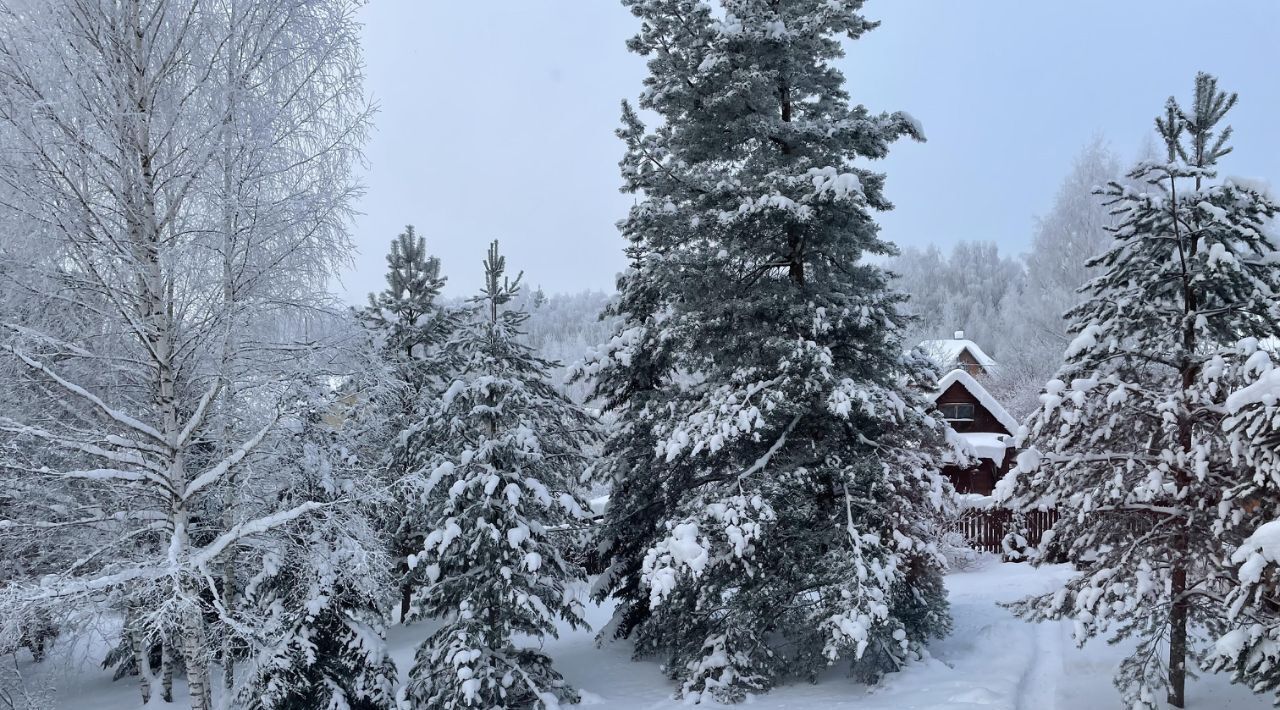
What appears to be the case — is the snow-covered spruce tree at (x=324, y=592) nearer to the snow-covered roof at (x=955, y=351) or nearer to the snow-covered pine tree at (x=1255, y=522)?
the snow-covered pine tree at (x=1255, y=522)

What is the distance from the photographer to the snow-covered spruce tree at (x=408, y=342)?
492 inches

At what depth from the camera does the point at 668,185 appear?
11.2 meters

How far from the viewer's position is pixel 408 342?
49.3ft

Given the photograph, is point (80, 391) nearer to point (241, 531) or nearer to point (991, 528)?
point (241, 531)

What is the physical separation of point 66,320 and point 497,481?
4871 millimetres

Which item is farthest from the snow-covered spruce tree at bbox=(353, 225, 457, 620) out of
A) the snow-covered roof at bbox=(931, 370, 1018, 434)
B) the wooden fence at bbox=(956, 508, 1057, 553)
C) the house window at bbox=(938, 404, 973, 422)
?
the house window at bbox=(938, 404, 973, 422)

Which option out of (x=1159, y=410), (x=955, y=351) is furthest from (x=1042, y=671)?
(x=955, y=351)

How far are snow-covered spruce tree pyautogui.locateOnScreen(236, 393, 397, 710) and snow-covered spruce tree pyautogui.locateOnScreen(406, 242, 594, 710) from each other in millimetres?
719

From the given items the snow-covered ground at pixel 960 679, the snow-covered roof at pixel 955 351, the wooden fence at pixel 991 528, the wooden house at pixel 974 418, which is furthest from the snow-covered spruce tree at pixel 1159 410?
the snow-covered roof at pixel 955 351

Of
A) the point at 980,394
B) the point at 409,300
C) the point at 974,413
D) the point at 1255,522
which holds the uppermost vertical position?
the point at 409,300

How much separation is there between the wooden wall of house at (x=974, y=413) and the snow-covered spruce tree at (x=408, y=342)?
55.5 ft

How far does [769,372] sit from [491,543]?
433 centimetres

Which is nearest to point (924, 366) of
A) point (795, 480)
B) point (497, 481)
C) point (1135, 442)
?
point (795, 480)

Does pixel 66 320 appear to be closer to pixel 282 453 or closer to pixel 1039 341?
pixel 282 453
